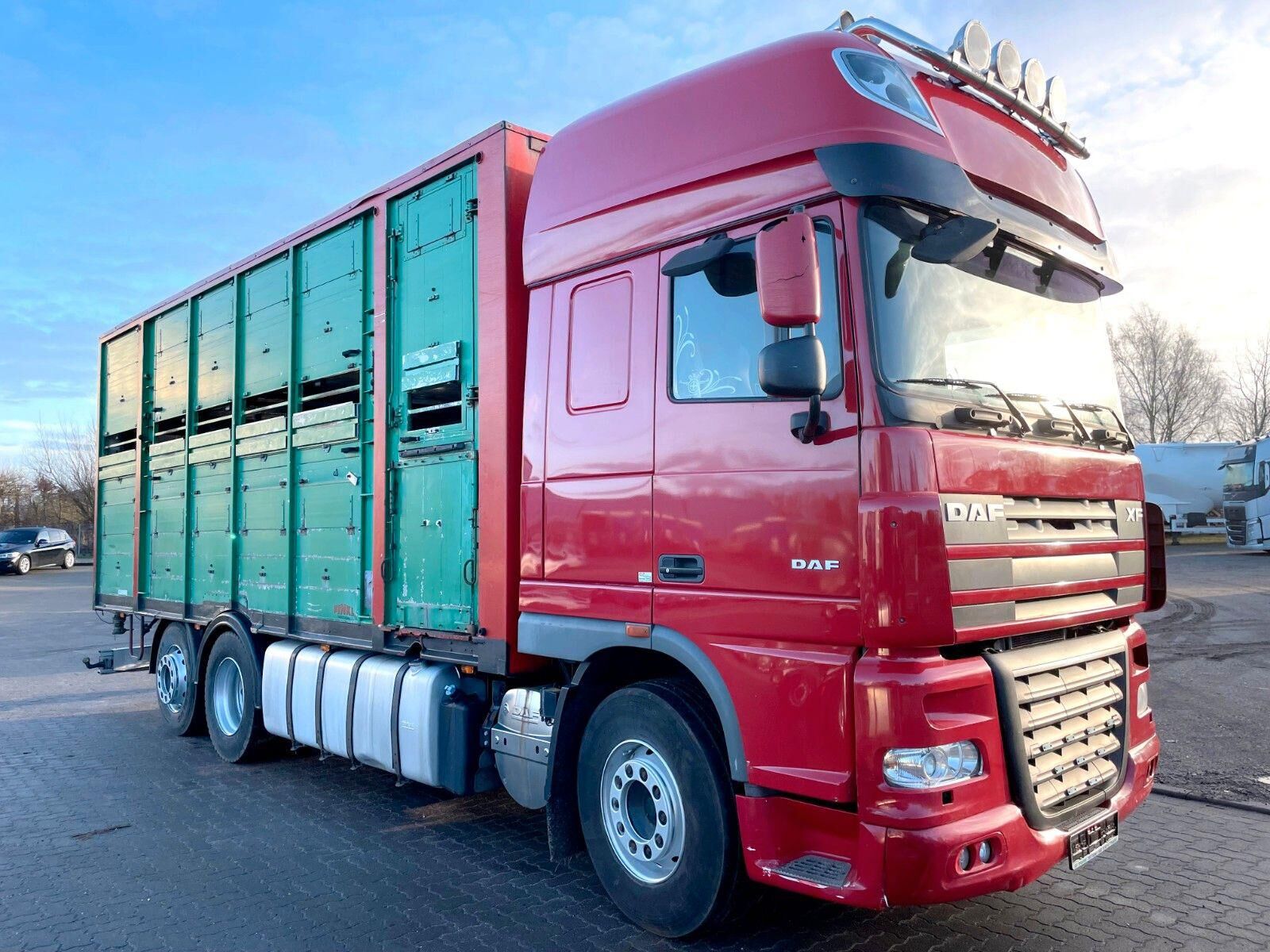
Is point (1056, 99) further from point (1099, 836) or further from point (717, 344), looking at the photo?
point (1099, 836)

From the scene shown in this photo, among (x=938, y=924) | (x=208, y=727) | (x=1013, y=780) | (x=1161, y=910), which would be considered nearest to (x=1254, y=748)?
(x=1161, y=910)

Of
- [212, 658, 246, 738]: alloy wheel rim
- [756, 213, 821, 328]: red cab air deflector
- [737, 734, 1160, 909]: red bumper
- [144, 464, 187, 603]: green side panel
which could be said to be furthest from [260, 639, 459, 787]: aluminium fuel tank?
[756, 213, 821, 328]: red cab air deflector

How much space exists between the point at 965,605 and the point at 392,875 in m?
Result: 3.31

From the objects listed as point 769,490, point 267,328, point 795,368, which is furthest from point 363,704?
point 795,368

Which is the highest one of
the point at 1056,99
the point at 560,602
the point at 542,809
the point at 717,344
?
Answer: the point at 1056,99

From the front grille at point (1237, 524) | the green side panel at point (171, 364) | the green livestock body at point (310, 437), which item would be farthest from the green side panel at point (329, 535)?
the front grille at point (1237, 524)

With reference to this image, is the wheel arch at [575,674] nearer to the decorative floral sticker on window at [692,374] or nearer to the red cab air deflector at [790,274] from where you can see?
the decorative floral sticker on window at [692,374]

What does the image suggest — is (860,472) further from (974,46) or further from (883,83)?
(974,46)

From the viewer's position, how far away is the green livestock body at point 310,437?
5469mm

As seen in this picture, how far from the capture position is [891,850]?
3.17 meters

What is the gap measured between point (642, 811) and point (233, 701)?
4.81 metres

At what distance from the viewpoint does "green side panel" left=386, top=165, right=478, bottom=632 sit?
17.4 ft

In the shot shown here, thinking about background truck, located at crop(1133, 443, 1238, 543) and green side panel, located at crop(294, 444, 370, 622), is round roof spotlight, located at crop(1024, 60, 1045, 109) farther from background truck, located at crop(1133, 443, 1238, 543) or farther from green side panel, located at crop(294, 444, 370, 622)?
background truck, located at crop(1133, 443, 1238, 543)

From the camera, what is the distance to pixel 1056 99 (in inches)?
187
